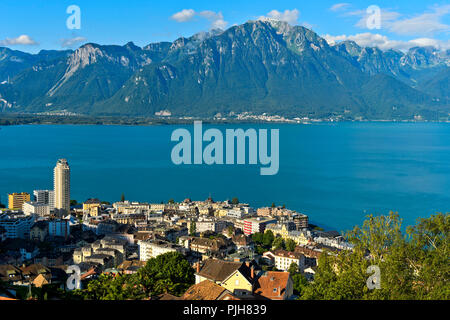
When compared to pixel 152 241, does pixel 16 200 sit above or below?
above

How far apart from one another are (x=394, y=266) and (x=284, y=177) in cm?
3050

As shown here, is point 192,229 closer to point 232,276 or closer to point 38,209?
point 38,209

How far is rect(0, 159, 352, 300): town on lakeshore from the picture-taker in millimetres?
10609

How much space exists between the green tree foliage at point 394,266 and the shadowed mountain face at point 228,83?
105519mm

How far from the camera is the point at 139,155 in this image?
48.3 metres

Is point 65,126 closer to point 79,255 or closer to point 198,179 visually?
point 198,179

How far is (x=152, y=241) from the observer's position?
15438mm

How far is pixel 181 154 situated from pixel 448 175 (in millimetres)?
24169

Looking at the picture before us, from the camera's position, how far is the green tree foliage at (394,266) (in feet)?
17.3

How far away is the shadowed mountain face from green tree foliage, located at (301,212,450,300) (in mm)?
Result: 105519

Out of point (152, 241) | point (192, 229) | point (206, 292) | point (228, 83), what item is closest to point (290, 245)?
A: point (192, 229)

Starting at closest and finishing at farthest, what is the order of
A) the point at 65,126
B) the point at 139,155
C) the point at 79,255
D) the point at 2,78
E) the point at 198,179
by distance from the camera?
1. the point at 79,255
2. the point at 198,179
3. the point at 139,155
4. the point at 65,126
5. the point at 2,78

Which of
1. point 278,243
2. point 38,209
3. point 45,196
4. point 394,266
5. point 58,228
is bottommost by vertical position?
point 278,243
